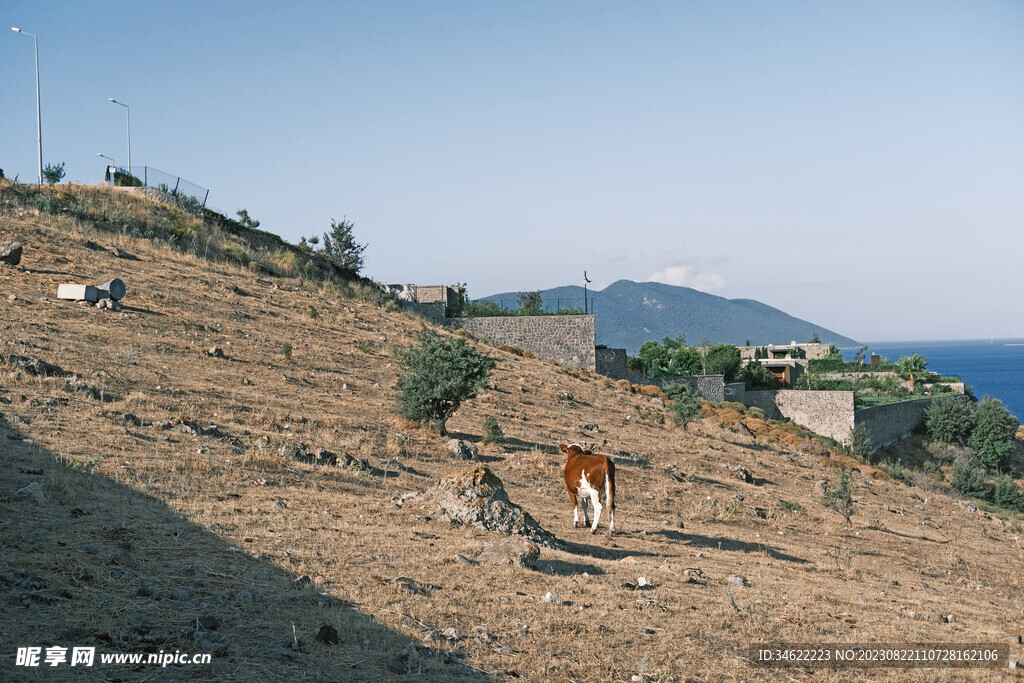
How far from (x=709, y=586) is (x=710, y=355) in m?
51.7

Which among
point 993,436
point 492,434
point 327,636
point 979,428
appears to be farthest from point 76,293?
point 993,436

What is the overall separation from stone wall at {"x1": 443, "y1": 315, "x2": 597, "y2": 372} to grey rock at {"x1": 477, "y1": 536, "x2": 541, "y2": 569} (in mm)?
35593

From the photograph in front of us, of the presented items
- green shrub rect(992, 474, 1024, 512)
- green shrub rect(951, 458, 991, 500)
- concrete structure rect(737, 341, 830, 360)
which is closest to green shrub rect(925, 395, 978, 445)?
green shrub rect(951, 458, 991, 500)

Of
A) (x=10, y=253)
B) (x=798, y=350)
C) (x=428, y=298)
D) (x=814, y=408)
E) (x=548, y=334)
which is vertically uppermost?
(x=428, y=298)

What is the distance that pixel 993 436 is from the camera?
53562 mm

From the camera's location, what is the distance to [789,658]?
289 inches

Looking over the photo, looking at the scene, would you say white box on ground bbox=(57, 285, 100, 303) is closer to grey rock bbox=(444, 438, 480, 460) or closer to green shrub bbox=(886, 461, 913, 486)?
grey rock bbox=(444, 438, 480, 460)

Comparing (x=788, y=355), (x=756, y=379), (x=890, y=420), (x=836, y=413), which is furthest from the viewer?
(x=788, y=355)

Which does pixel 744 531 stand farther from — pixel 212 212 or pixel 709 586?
pixel 212 212

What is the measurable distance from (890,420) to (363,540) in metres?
53.1

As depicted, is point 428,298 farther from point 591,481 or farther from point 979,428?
point 979,428

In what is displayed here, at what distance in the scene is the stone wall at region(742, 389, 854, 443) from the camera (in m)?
49.5

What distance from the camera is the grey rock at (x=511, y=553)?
890 centimetres

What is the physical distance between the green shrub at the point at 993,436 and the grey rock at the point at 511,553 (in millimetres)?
54745
